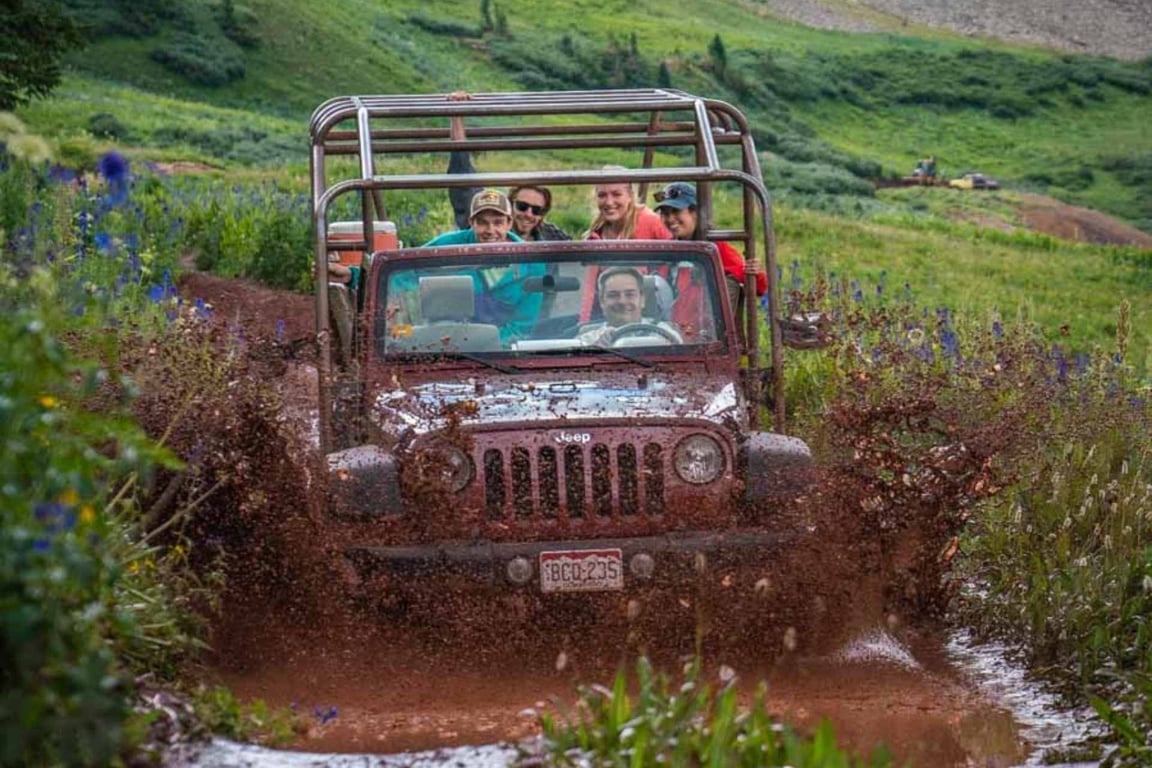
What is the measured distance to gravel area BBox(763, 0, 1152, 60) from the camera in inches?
4291

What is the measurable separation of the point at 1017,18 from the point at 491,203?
111 meters

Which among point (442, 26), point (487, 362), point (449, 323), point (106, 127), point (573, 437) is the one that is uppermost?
point (442, 26)

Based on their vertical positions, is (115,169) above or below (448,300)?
above

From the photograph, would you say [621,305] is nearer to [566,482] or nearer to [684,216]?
[566,482]

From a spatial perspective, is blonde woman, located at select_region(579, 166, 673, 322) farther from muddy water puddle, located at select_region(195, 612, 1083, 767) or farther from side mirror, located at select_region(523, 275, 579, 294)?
muddy water puddle, located at select_region(195, 612, 1083, 767)

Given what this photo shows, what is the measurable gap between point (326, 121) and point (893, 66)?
90.7 metres

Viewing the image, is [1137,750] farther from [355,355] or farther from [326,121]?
[326,121]

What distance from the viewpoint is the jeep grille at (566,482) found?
663 centimetres

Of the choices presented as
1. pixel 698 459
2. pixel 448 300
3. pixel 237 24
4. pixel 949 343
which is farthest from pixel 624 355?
pixel 237 24

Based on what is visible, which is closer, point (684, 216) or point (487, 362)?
point (487, 362)

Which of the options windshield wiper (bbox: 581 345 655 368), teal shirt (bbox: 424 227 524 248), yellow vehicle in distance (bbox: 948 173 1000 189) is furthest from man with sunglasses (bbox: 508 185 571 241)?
yellow vehicle in distance (bbox: 948 173 1000 189)

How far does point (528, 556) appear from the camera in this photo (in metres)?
6.48

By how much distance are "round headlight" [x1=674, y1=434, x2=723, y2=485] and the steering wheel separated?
3.39 ft

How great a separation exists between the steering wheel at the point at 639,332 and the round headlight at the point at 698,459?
103 cm
